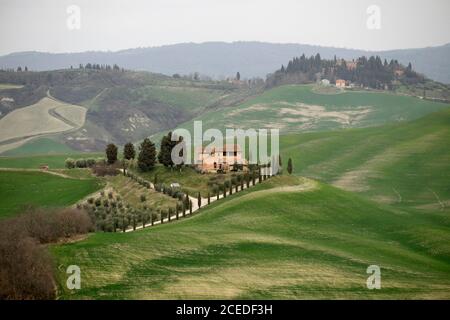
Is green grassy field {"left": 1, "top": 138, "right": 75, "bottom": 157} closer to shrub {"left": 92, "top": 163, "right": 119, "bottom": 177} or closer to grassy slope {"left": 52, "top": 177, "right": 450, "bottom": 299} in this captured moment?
shrub {"left": 92, "top": 163, "right": 119, "bottom": 177}

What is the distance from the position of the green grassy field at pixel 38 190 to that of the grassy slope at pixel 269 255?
21.2 meters

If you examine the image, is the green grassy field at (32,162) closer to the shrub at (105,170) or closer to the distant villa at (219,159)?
the shrub at (105,170)

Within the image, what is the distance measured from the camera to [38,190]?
3164 inches

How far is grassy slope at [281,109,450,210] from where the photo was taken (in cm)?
9445

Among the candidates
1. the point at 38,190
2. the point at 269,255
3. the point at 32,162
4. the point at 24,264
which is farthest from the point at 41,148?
the point at 24,264

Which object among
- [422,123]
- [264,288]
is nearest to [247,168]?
[264,288]

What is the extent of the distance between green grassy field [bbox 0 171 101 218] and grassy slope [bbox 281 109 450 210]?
4156 cm

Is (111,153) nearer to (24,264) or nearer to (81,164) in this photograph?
(81,164)

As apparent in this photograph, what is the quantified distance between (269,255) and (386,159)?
242ft

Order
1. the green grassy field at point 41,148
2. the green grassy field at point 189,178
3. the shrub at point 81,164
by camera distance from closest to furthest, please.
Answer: the green grassy field at point 189,178 < the shrub at point 81,164 < the green grassy field at point 41,148

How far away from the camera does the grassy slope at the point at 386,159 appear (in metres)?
94.5

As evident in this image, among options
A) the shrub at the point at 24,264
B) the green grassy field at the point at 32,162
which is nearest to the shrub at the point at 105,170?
the green grassy field at the point at 32,162

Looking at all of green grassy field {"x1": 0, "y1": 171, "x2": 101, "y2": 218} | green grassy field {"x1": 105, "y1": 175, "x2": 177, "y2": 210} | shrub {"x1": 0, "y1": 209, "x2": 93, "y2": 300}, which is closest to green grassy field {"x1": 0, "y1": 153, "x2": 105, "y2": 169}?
green grassy field {"x1": 0, "y1": 171, "x2": 101, "y2": 218}
